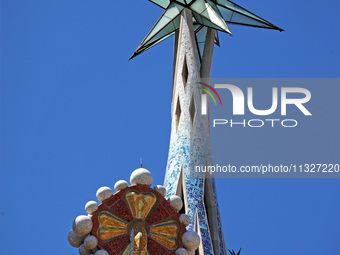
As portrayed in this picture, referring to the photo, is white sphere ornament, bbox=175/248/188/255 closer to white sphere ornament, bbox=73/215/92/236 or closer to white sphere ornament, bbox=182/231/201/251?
white sphere ornament, bbox=182/231/201/251

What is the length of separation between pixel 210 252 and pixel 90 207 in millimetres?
4892

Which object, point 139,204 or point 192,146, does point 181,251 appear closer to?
point 139,204

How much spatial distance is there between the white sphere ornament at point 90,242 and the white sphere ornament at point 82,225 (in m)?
0.16

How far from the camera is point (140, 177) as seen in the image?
14531 mm

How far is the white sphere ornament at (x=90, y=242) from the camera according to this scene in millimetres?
13828

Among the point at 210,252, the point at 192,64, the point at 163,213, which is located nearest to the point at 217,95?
the point at 192,64

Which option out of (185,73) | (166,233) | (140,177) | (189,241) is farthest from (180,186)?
(140,177)

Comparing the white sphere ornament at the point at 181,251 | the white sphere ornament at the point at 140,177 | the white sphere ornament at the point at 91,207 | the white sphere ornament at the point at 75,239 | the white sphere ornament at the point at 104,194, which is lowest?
the white sphere ornament at the point at 181,251

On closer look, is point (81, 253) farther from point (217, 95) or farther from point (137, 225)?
point (217, 95)

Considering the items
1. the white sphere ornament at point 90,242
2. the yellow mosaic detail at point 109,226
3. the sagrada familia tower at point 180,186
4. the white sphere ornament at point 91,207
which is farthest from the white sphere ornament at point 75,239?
the white sphere ornament at point 91,207

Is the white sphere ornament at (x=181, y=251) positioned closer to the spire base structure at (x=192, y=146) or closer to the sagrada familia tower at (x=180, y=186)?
the sagrada familia tower at (x=180, y=186)

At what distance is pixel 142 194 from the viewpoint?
47.7 feet

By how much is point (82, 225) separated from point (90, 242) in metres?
0.37

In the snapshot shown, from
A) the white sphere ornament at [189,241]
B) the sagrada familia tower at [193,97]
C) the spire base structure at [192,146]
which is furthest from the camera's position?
the sagrada familia tower at [193,97]
